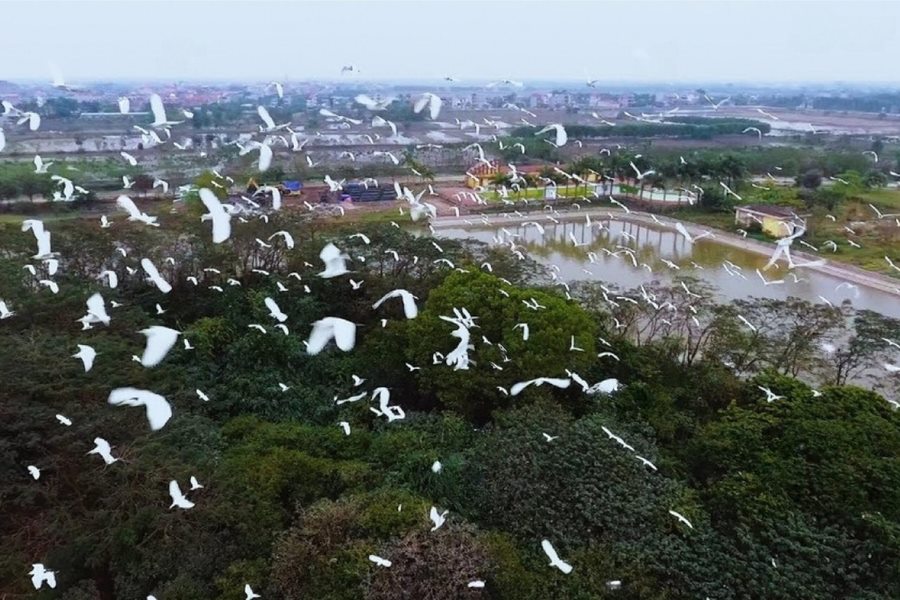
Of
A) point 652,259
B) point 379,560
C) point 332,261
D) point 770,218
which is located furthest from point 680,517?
point 770,218

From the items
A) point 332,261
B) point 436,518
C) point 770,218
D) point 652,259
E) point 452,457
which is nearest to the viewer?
point 436,518

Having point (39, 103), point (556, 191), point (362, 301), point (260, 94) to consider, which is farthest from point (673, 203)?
point (260, 94)

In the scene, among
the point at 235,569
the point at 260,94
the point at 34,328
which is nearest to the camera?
the point at 235,569

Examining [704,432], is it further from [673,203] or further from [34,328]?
[673,203]

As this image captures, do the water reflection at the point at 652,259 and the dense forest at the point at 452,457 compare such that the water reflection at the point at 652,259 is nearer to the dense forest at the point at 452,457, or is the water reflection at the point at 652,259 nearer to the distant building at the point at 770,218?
the distant building at the point at 770,218

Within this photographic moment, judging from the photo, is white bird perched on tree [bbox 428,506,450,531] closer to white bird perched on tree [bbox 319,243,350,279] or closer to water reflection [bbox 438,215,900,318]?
white bird perched on tree [bbox 319,243,350,279]

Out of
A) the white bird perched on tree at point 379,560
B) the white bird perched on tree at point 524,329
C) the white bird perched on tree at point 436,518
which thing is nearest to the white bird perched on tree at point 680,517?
the white bird perched on tree at point 436,518

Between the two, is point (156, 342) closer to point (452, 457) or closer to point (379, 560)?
point (452, 457)

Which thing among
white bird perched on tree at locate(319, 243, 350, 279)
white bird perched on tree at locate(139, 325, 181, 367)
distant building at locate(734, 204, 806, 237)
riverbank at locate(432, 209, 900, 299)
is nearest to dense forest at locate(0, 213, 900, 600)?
white bird perched on tree at locate(139, 325, 181, 367)
